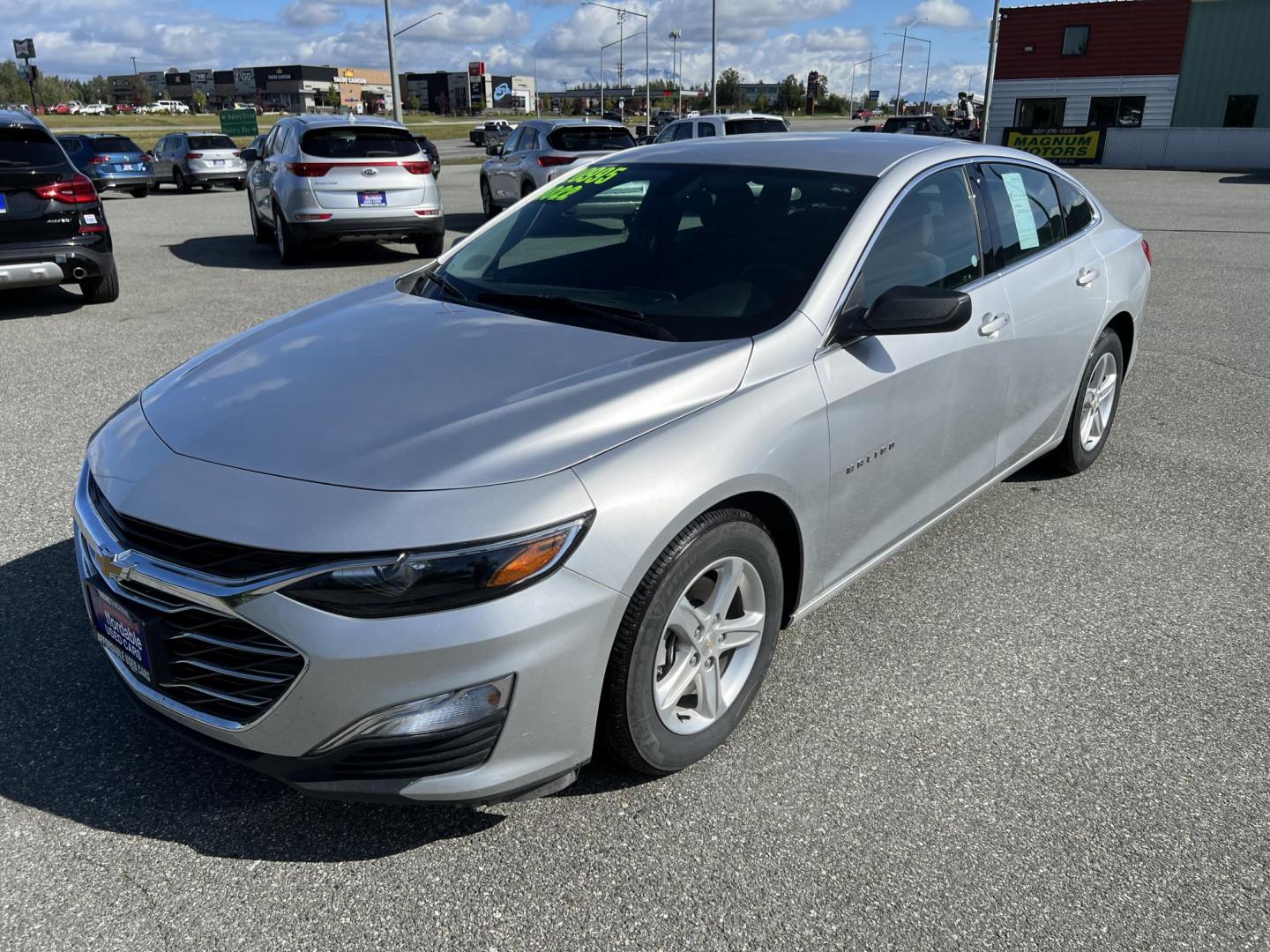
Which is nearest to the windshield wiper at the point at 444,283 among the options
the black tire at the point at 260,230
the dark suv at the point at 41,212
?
the dark suv at the point at 41,212

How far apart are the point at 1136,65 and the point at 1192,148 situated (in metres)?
7.39

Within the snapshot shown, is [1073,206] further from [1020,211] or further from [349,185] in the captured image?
[349,185]

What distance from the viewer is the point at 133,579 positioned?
93.3 inches

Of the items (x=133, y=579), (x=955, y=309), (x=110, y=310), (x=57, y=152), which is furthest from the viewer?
(x=110, y=310)

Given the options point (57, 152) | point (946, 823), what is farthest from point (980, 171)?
point (57, 152)

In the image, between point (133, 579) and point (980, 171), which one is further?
point (980, 171)

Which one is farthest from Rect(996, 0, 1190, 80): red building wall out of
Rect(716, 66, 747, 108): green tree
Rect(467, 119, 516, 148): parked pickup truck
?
Rect(716, 66, 747, 108): green tree

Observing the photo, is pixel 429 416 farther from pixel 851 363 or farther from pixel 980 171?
pixel 980 171

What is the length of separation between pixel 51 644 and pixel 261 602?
1763mm

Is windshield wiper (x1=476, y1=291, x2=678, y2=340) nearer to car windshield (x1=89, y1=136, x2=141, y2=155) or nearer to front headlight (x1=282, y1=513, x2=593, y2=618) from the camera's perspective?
front headlight (x1=282, y1=513, x2=593, y2=618)

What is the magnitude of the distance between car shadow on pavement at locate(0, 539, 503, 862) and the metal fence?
38.4m

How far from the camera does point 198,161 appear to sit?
78.0 ft

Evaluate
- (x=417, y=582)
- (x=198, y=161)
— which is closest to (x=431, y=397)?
(x=417, y=582)

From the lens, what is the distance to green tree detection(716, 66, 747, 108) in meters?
108
